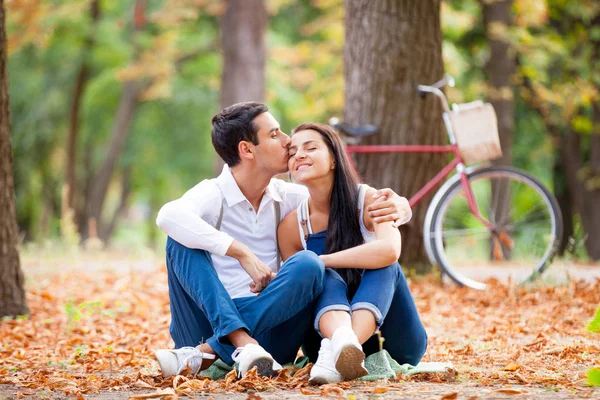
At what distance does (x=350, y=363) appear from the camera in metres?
3.27

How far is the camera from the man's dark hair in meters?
3.98

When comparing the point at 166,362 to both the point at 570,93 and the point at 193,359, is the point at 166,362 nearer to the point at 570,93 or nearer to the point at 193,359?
the point at 193,359

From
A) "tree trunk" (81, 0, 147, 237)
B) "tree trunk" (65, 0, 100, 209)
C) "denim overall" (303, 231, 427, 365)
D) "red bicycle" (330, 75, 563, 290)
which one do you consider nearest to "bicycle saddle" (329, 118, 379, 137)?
"red bicycle" (330, 75, 563, 290)

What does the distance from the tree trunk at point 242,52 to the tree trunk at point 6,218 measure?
636 centimetres

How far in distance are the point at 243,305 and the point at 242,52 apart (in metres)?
8.71

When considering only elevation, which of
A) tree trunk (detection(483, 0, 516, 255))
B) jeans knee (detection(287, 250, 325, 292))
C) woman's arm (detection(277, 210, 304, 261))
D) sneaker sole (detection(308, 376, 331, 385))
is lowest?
sneaker sole (detection(308, 376, 331, 385))

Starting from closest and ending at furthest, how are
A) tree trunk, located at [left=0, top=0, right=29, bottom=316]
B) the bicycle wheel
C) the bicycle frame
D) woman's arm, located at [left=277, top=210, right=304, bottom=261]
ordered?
woman's arm, located at [left=277, top=210, right=304, bottom=261] < tree trunk, located at [left=0, top=0, right=29, bottom=316] < the bicycle wheel < the bicycle frame

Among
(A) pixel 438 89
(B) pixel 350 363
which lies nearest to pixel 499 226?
(A) pixel 438 89

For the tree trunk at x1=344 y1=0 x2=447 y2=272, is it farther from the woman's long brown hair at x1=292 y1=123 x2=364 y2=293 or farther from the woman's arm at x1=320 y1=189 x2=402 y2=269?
the woman's arm at x1=320 y1=189 x2=402 y2=269

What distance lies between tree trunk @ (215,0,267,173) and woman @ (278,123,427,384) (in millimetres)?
8014

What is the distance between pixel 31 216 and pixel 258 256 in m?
20.0

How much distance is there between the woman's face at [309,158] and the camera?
3.81 meters

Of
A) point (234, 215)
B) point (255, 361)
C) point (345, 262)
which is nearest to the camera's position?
point (255, 361)

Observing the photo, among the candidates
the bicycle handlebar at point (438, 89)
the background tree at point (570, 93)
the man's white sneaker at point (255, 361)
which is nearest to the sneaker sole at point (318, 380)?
the man's white sneaker at point (255, 361)
